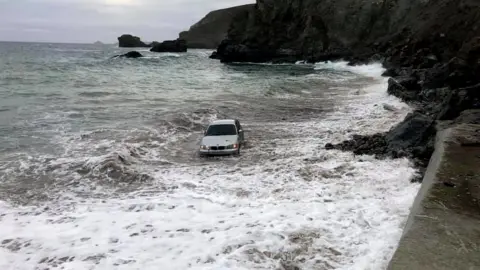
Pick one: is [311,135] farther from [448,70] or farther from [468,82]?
[448,70]

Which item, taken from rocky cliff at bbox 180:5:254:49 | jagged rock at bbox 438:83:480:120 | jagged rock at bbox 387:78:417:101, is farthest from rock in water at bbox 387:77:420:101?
rocky cliff at bbox 180:5:254:49

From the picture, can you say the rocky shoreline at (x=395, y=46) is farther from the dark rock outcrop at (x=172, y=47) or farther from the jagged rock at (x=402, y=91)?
the dark rock outcrop at (x=172, y=47)

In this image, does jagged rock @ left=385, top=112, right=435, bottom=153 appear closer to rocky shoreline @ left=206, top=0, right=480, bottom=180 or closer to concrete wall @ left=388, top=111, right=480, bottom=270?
rocky shoreline @ left=206, top=0, right=480, bottom=180

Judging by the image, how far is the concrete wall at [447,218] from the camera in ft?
26.9

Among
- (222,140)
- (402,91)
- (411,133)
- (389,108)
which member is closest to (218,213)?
(222,140)

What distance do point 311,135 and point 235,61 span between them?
3175 inches

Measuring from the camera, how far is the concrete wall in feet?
26.9

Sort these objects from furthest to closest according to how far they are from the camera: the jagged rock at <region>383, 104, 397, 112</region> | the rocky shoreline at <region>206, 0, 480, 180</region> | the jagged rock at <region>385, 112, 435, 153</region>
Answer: the jagged rock at <region>383, 104, 397, 112</region>, the rocky shoreline at <region>206, 0, 480, 180</region>, the jagged rock at <region>385, 112, 435, 153</region>

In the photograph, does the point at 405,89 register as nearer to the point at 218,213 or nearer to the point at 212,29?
the point at 218,213

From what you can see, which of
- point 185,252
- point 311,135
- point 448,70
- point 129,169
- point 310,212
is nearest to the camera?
point 185,252

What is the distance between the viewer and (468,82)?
94.0 feet

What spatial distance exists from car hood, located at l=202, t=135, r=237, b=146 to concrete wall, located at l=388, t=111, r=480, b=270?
8.42 meters

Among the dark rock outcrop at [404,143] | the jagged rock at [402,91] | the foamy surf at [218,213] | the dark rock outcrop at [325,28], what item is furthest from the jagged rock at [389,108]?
the dark rock outcrop at [325,28]

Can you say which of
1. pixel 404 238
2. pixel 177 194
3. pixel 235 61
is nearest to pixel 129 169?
pixel 177 194
